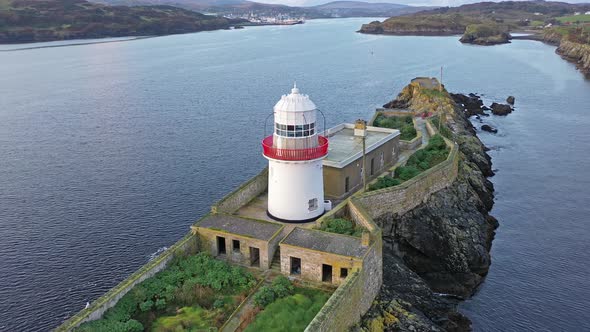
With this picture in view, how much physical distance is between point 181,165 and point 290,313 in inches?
1282

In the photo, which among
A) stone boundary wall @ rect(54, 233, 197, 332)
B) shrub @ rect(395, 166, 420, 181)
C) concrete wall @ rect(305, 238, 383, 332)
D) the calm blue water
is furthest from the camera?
shrub @ rect(395, 166, 420, 181)

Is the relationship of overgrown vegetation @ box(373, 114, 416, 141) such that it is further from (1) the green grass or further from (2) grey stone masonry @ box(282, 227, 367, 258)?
(1) the green grass

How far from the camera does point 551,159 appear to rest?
54.5 metres

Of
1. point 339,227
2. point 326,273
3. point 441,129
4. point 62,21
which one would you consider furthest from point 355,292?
point 62,21

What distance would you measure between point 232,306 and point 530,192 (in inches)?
1365

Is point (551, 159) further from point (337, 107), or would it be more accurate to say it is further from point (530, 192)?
point (337, 107)

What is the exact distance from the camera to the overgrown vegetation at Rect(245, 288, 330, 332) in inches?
731

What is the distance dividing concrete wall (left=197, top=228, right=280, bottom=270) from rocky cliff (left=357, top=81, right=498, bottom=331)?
5308 millimetres

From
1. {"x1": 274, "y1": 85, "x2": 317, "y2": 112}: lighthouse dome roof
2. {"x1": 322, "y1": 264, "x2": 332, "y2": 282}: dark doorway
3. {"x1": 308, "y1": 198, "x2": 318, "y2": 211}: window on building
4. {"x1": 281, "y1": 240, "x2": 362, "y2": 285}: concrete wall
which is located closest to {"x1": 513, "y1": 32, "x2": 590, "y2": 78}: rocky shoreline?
{"x1": 308, "y1": 198, "x2": 318, "y2": 211}: window on building

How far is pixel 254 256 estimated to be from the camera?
77.5 feet

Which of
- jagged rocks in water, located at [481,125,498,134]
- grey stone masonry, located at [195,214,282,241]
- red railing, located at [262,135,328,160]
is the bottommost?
jagged rocks in water, located at [481,125,498,134]

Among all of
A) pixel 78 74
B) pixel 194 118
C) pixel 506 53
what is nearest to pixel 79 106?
pixel 194 118

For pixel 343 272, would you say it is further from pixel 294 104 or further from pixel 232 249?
pixel 294 104

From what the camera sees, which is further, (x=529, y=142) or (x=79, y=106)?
(x=79, y=106)
